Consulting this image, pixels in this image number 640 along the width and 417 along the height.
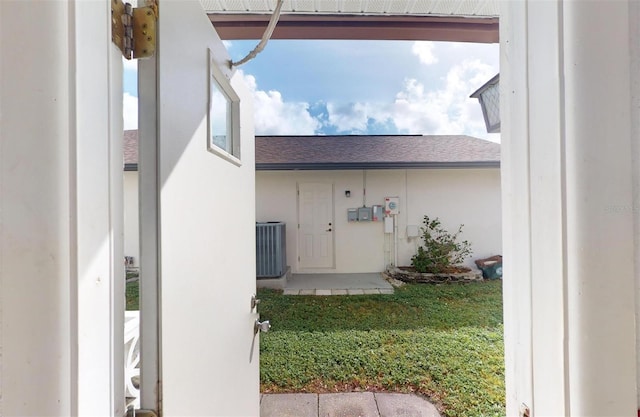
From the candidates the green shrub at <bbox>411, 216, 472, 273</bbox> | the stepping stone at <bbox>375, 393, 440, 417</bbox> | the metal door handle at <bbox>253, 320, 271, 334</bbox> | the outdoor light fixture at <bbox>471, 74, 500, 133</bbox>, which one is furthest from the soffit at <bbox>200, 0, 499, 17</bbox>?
the green shrub at <bbox>411, 216, 472, 273</bbox>

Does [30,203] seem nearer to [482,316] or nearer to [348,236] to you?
[482,316]

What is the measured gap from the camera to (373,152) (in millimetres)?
7191

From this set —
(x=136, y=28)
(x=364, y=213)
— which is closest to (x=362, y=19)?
(x=136, y=28)

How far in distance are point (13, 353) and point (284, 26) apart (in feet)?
6.71

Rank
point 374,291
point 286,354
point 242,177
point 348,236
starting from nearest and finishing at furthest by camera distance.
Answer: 1. point 242,177
2. point 286,354
3. point 374,291
4. point 348,236

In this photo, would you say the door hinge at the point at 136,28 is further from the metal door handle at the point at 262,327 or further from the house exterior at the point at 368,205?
the house exterior at the point at 368,205

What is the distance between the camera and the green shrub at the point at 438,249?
6.10 meters

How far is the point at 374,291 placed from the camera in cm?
514

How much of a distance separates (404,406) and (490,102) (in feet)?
9.86

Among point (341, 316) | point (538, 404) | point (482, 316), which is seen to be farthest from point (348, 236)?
point (538, 404)

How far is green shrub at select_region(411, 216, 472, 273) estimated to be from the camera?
6.10 metres

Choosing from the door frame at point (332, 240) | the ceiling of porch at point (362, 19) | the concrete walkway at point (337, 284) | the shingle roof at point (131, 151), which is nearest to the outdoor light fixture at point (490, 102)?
the ceiling of porch at point (362, 19)

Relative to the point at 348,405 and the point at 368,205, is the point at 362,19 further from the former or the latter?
the point at 368,205

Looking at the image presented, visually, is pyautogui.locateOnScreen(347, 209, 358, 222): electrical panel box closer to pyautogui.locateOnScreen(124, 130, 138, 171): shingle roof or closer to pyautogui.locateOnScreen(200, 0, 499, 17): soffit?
pyautogui.locateOnScreen(200, 0, 499, 17): soffit
